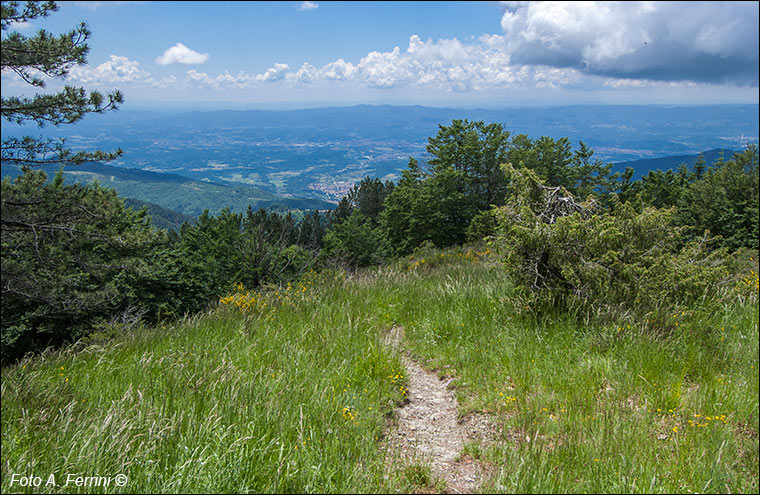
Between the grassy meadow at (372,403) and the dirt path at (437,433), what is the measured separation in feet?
0.39

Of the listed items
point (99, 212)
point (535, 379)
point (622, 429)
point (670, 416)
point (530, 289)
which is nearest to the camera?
point (622, 429)

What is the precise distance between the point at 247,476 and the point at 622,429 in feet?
7.30

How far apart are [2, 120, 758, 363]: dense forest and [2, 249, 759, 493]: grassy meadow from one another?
22.4 inches

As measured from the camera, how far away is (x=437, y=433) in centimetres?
293

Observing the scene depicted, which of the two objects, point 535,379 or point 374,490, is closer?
point 374,490

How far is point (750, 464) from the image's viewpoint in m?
2.08

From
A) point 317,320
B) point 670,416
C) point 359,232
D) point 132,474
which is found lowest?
point 359,232

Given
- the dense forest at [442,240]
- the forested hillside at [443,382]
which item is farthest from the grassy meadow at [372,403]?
the dense forest at [442,240]

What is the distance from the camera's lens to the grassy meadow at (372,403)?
199 centimetres

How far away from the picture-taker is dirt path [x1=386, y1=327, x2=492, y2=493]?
2.35 meters

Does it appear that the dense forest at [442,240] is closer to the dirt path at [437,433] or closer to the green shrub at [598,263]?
the green shrub at [598,263]

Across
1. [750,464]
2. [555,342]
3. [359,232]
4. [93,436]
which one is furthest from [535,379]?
[359,232]

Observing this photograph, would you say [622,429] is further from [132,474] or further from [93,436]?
[93,436]

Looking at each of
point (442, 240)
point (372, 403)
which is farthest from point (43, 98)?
point (442, 240)
